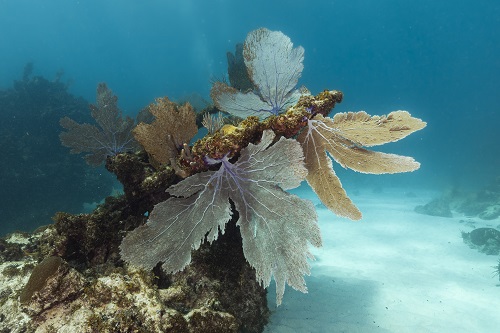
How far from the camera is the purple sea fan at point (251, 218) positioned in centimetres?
293

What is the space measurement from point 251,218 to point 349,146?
63.5 inches

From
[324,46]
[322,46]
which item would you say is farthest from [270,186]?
[324,46]

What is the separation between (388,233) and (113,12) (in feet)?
527

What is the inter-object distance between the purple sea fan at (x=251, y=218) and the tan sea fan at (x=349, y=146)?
44 centimetres

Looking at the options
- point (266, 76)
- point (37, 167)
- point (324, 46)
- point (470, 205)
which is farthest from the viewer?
point (324, 46)

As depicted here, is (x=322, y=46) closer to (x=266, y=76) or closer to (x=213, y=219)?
(x=266, y=76)

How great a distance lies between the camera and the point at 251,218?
3232mm

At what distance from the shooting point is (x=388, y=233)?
461 inches

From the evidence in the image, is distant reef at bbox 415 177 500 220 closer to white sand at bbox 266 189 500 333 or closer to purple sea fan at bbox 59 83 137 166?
white sand at bbox 266 189 500 333

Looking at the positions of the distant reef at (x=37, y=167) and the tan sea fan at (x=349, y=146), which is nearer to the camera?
the tan sea fan at (x=349, y=146)

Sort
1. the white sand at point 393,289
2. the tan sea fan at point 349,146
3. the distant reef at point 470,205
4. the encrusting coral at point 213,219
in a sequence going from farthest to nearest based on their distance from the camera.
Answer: the distant reef at point 470,205
the white sand at point 393,289
the tan sea fan at point 349,146
the encrusting coral at point 213,219

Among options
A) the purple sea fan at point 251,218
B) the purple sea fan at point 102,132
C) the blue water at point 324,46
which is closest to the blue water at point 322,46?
the blue water at point 324,46

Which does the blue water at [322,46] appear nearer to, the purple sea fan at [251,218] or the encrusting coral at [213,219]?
the encrusting coral at [213,219]

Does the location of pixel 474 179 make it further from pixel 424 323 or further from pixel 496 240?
pixel 424 323
